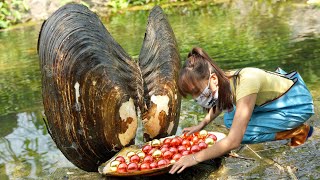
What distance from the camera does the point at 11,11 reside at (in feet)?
61.4

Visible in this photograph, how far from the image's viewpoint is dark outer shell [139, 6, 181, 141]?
4.31 metres

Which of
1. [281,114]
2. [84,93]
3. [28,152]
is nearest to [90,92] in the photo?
[84,93]

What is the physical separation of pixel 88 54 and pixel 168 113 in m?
0.99

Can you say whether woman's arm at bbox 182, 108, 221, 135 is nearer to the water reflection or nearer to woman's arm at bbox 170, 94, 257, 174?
woman's arm at bbox 170, 94, 257, 174

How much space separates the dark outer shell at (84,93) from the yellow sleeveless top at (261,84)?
1.02 meters

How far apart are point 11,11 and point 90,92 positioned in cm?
1610

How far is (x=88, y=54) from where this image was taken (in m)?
3.79

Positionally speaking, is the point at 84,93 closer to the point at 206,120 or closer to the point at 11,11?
the point at 206,120

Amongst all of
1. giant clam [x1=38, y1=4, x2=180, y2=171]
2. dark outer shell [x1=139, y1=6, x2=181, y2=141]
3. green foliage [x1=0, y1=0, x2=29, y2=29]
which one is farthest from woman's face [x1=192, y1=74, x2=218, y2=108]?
green foliage [x1=0, y1=0, x2=29, y2=29]

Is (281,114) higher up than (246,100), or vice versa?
(246,100)

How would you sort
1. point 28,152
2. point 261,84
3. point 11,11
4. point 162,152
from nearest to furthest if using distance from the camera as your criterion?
point 261,84 < point 162,152 < point 28,152 < point 11,11

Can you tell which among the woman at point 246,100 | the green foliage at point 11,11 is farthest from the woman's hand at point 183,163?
the green foliage at point 11,11

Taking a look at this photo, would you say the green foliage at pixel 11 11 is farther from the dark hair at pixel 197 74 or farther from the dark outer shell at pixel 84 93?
the dark hair at pixel 197 74

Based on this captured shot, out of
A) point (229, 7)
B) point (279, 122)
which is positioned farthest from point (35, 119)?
point (229, 7)
